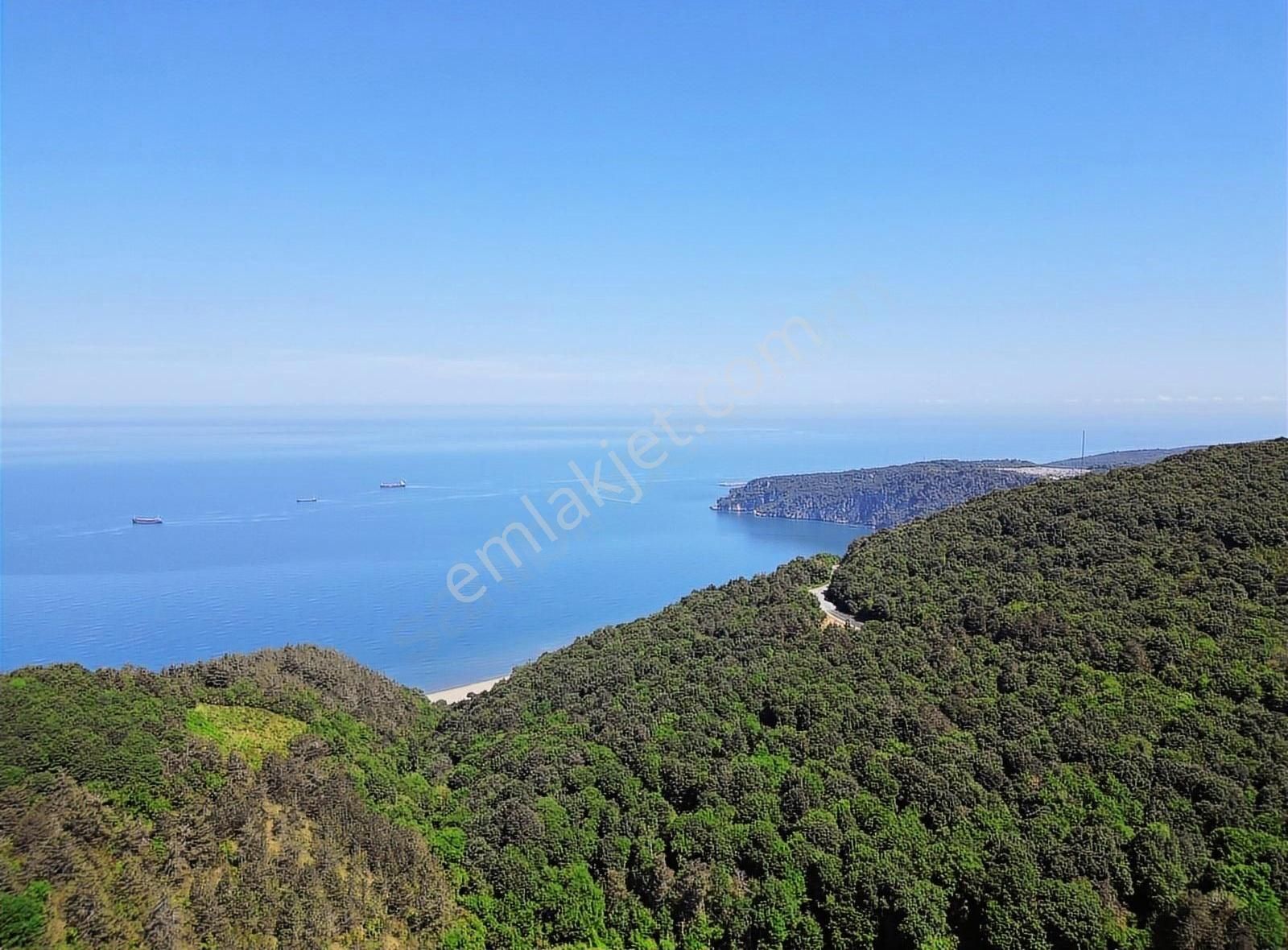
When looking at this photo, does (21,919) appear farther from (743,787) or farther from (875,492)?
(875,492)

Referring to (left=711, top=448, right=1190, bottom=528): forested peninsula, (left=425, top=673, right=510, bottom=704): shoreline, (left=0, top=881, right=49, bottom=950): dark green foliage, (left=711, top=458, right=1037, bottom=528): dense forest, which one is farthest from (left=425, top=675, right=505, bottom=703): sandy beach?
(left=711, top=458, right=1037, bottom=528): dense forest

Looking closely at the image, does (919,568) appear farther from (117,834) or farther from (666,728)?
(117,834)

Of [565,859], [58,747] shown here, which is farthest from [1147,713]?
[58,747]

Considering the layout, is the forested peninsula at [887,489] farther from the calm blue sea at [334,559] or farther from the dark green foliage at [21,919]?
the dark green foliage at [21,919]

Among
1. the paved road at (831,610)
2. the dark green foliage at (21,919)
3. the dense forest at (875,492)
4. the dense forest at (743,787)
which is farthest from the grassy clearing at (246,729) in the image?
the dense forest at (875,492)

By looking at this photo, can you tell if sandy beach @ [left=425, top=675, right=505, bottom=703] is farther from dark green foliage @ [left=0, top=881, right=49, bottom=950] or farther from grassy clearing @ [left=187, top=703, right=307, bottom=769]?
dark green foliage @ [left=0, top=881, right=49, bottom=950]

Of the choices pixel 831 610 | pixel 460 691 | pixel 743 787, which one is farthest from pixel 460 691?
pixel 743 787
